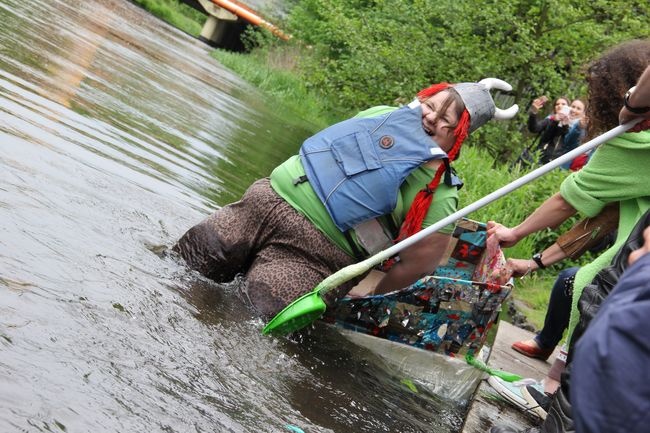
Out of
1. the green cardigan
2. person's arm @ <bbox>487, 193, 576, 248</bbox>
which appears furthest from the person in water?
the green cardigan

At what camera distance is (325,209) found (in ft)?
14.6

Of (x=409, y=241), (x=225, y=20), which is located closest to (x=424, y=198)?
(x=409, y=241)

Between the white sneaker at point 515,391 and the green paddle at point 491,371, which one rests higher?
the white sneaker at point 515,391

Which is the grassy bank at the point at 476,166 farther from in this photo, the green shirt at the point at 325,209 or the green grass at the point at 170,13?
the green grass at the point at 170,13

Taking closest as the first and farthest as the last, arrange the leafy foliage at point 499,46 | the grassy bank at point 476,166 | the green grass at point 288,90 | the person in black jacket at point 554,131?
the grassy bank at point 476,166 < the person in black jacket at point 554,131 < the leafy foliage at point 499,46 < the green grass at point 288,90

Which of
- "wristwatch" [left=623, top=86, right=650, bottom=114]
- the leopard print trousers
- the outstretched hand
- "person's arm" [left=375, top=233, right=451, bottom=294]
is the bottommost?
the leopard print trousers

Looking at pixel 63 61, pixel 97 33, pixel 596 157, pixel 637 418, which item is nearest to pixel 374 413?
pixel 596 157

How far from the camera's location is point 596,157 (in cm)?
418

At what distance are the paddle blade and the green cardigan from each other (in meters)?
1.13

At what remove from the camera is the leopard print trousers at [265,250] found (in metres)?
4.37

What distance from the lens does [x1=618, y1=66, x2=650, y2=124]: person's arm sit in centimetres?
360

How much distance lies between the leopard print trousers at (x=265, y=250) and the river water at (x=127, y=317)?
0.12 metres

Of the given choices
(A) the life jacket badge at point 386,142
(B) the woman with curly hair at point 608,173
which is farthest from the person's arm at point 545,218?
(A) the life jacket badge at point 386,142

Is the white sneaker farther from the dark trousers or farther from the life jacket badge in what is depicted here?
the life jacket badge
